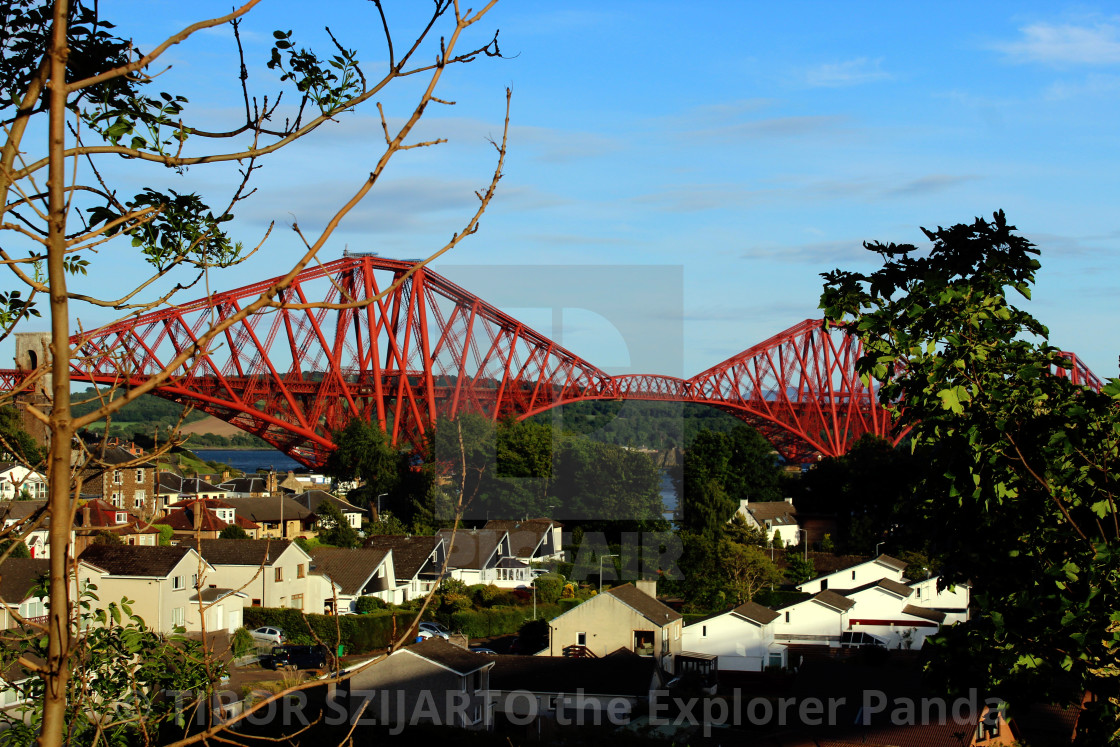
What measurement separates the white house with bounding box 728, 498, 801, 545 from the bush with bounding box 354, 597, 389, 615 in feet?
66.4

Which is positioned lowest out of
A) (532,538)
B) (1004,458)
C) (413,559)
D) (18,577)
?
(413,559)

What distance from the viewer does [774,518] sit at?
4969 cm

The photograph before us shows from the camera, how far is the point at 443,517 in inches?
1729

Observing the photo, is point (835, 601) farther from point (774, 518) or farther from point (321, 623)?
point (774, 518)

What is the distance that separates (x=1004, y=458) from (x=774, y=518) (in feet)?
146

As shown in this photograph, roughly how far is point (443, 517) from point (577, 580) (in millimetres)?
7820

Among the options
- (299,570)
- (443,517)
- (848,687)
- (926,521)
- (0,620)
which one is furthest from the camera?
(443,517)

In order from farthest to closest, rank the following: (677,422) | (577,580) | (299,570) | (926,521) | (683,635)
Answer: (677,422) → (577,580) → (299,570) → (683,635) → (926,521)

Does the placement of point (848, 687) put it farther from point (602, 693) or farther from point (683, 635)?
point (683, 635)

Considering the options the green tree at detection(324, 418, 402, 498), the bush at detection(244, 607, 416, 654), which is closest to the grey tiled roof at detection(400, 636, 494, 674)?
the bush at detection(244, 607, 416, 654)

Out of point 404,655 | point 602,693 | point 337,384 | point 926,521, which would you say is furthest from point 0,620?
point 337,384

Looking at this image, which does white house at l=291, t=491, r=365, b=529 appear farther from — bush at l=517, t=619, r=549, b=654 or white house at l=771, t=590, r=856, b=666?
white house at l=771, t=590, r=856, b=666

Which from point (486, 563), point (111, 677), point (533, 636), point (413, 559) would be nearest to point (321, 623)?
point (533, 636)

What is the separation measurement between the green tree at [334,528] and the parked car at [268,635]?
12.2m
